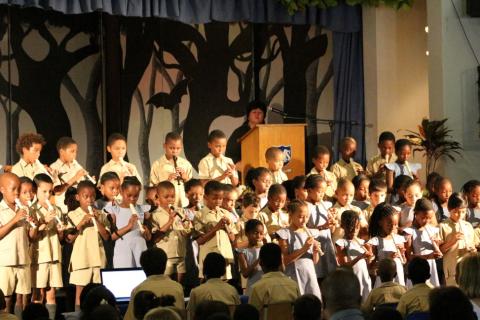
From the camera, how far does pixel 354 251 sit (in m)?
8.62

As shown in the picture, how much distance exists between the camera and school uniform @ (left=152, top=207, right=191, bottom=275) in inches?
352

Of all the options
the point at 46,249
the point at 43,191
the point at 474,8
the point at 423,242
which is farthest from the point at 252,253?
the point at 474,8

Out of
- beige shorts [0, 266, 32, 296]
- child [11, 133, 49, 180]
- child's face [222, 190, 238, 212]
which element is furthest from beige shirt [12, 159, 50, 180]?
child's face [222, 190, 238, 212]

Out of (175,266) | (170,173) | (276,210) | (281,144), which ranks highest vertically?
(281,144)

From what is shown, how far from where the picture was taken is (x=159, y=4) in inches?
449

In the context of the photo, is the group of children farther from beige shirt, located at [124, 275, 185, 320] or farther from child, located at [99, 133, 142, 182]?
beige shirt, located at [124, 275, 185, 320]

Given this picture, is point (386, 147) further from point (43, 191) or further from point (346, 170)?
point (43, 191)

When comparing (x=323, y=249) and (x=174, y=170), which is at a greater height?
(x=174, y=170)

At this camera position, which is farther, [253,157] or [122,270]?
[253,157]

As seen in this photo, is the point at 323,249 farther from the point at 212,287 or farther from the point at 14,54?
the point at 14,54

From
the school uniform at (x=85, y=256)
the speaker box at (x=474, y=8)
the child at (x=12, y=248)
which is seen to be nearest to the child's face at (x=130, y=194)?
the school uniform at (x=85, y=256)

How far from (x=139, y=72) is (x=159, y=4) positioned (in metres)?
1.39

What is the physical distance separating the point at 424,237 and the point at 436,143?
2.21 m

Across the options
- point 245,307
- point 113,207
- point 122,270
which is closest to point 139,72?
point 113,207
